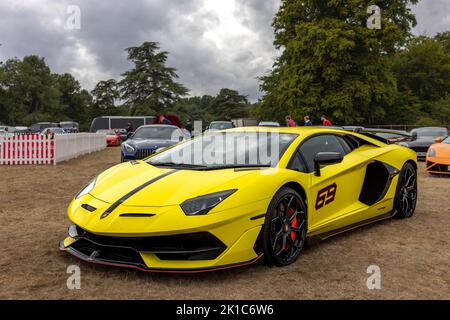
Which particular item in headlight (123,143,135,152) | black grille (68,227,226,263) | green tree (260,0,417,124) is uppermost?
green tree (260,0,417,124)

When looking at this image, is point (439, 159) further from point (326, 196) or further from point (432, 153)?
point (326, 196)

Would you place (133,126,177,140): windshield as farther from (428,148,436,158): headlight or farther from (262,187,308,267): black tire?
(262,187,308,267): black tire

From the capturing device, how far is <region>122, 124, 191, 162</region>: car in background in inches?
509

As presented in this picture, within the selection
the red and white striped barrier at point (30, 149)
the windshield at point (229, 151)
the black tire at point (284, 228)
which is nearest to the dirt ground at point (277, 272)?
the black tire at point (284, 228)

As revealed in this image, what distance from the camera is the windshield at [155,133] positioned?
1422 cm

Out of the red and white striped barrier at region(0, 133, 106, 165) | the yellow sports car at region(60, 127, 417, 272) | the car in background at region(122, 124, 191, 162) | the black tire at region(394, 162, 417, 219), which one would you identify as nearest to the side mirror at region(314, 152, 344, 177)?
the yellow sports car at region(60, 127, 417, 272)

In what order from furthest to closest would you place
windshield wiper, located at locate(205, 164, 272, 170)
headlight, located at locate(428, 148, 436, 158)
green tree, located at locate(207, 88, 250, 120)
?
green tree, located at locate(207, 88, 250, 120) → headlight, located at locate(428, 148, 436, 158) → windshield wiper, located at locate(205, 164, 272, 170)

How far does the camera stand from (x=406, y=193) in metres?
6.26

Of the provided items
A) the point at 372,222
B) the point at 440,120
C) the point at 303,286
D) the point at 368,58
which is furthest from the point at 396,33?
the point at 303,286

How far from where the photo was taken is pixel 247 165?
436cm

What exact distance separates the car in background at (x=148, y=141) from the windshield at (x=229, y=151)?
7399mm

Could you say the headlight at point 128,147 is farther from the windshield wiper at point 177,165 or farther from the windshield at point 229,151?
the windshield wiper at point 177,165

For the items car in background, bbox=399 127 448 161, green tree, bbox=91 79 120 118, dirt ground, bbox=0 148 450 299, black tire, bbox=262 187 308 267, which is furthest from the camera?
green tree, bbox=91 79 120 118
